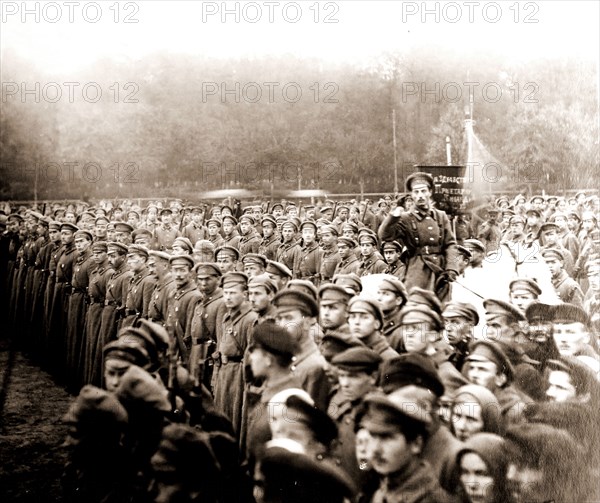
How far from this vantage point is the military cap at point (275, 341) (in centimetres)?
377

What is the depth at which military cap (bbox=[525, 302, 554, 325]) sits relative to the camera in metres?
4.50

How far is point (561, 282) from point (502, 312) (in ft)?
9.27

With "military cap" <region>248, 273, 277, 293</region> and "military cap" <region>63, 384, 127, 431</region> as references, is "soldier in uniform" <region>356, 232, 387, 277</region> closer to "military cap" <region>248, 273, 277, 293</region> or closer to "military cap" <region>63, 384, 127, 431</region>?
"military cap" <region>248, 273, 277, 293</region>

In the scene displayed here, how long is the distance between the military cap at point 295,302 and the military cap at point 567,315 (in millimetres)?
1739

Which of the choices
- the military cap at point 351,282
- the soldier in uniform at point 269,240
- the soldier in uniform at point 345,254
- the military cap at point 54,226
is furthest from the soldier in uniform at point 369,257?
the military cap at point 54,226

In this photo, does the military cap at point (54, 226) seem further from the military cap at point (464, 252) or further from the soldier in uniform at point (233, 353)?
the military cap at point (464, 252)

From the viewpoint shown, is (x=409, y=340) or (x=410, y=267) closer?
(x=409, y=340)

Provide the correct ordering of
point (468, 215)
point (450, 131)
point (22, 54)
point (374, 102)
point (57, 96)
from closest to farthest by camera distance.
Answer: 1. point (22, 54)
2. point (57, 96)
3. point (468, 215)
4. point (450, 131)
5. point (374, 102)

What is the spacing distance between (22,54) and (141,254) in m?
5.02

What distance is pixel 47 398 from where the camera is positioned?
749 cm

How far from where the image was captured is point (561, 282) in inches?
279

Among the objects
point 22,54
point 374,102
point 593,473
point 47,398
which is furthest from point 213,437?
point 374,102

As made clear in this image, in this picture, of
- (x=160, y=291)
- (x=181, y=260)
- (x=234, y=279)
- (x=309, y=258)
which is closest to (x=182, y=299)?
(x=181, y=260)

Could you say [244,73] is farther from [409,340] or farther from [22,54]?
[409,340]
